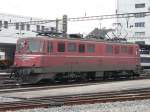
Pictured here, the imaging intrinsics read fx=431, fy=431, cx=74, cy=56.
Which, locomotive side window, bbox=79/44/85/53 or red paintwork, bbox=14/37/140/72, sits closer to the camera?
red paintwork, bbox=14/37/140/72

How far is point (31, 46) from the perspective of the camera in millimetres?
27078

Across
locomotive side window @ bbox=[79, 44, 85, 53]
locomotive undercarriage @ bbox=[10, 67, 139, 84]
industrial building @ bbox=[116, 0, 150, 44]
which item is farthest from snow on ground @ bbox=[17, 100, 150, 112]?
industrial building @ bbox=[116, 0, 150, 44]

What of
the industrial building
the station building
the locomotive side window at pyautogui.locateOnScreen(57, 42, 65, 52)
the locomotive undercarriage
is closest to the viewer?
the locomotive undercarriage

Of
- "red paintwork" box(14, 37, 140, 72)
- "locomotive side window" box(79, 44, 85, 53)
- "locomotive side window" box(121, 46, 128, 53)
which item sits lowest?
"red paintwork" box(14, 37, 140, 72)

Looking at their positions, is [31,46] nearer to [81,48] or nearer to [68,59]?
[68,59]

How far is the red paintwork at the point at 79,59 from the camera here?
26.8 metres

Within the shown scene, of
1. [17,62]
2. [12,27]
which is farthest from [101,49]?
[12,27]

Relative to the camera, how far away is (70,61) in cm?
2848

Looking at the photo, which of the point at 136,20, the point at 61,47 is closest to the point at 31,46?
the point at 61,47

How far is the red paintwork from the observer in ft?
87.9

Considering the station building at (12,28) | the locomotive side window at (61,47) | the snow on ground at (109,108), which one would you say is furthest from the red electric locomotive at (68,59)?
the station building at (12,28)

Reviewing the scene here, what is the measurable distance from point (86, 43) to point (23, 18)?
45.7 metres

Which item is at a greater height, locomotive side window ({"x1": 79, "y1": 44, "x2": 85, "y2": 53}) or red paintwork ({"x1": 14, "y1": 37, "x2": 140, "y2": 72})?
locomotive side window ({"x1": 79, "y1": 44, "x2": 85, "y2": 53})

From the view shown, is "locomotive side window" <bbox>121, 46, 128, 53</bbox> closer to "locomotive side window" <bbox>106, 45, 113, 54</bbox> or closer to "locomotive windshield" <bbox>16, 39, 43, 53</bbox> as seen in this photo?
"locomotive side window" <bbox>106, 45, 113, 54</bbox>
